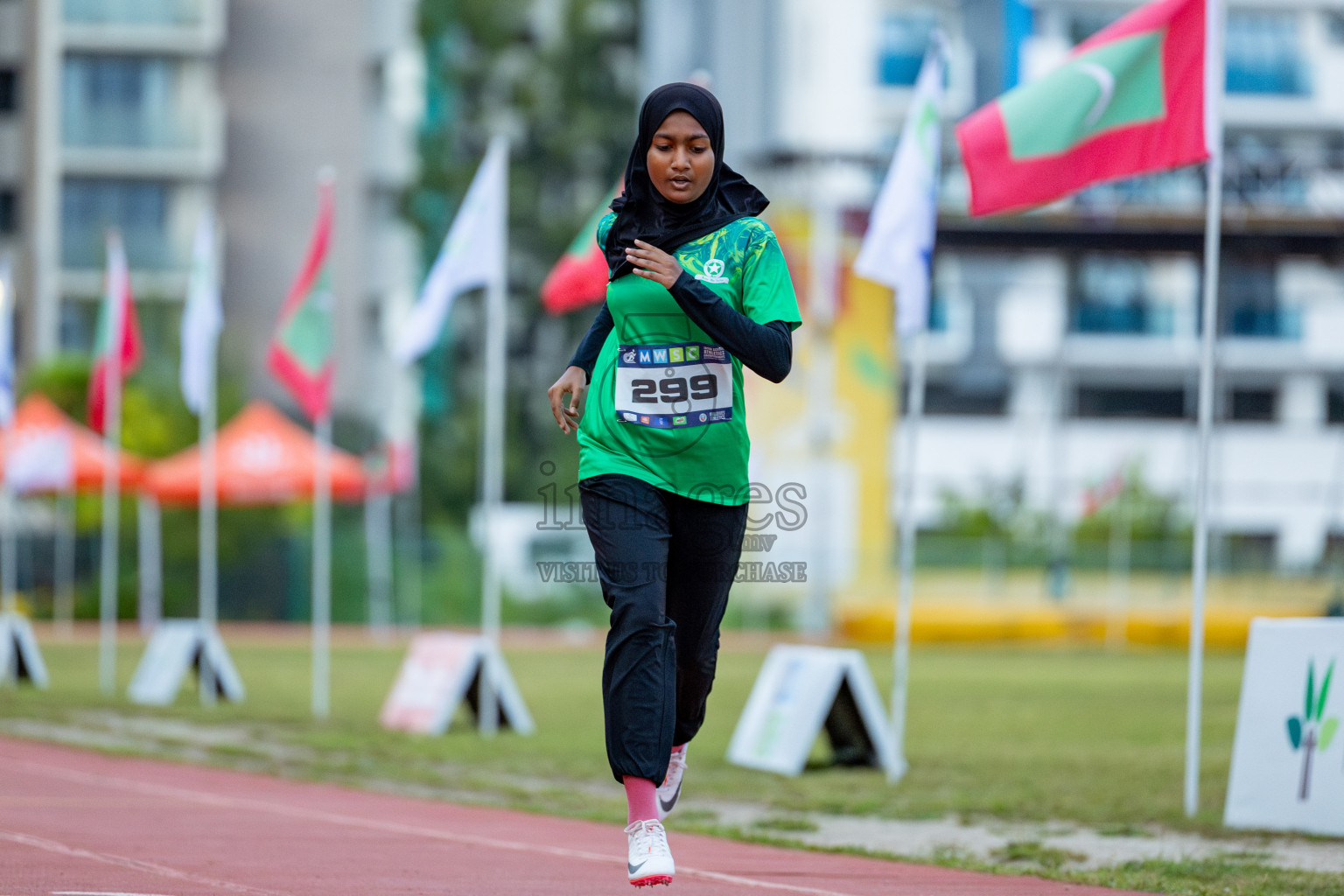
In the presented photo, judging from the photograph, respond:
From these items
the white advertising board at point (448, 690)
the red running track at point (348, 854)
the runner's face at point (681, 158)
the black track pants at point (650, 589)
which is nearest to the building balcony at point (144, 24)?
the white advertising board at point (448, 690)

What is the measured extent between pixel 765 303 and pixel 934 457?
54.4 metres

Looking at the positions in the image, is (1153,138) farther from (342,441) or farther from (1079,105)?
(342,441)

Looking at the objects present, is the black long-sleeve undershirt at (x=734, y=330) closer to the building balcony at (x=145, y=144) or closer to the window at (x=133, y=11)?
the building balcony at (x=145, y=144)

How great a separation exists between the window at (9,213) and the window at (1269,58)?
3587 cm

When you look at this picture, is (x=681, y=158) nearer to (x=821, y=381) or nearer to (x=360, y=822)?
(x=360, y=822)

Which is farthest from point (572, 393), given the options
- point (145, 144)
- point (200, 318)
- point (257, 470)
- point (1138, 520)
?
point (145, 144)

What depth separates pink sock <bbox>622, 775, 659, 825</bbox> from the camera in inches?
198

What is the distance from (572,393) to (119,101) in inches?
1880

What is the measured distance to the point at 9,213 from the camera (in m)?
50.3

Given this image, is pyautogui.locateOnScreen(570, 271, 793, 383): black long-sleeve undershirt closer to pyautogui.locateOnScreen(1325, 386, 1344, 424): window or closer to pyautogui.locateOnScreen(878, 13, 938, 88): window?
pyautogui.locateOnScreen(878, 13, 938, 88): window

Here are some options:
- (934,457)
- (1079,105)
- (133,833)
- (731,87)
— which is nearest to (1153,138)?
(1079,105)

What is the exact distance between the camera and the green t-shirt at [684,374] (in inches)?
204

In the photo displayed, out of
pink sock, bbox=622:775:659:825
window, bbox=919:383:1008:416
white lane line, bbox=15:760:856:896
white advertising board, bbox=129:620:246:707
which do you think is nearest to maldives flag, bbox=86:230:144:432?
white advertising board, bbox=129:620:246:707

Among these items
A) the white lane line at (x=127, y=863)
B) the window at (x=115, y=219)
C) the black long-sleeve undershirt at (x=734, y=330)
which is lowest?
the white lane line at (x=127, y=863)
